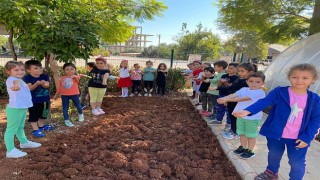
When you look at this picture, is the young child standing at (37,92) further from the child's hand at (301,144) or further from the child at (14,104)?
the child's hand at (301,144)

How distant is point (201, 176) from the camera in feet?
11.1

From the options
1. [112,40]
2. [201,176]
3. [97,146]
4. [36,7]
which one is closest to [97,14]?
[36,7]

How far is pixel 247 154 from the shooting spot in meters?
3.88

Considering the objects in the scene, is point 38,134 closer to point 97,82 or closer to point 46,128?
point 46,128

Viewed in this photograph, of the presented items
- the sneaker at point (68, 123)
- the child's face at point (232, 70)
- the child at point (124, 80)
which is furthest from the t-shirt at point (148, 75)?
the child's face at point (232, 70)

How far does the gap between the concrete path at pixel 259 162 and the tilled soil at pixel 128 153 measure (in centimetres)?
11

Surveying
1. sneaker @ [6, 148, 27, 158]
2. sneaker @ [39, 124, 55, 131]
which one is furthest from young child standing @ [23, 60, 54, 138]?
sneaker @ [6, 148, 27, 158]

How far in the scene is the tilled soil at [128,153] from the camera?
3.33m

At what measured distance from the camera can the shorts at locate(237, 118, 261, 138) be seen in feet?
12.2

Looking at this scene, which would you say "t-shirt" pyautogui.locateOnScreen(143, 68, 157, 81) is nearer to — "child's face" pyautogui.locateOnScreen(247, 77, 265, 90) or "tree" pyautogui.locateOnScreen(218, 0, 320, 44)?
"tree" pyautogui.locateOnScreen(218, 0, 320, 44)

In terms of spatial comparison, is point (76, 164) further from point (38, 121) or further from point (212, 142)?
point (212, 142)

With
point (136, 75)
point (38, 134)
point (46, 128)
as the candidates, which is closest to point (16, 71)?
point (38, 134)

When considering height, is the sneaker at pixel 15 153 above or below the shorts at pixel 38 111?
below

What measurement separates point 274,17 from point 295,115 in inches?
311
